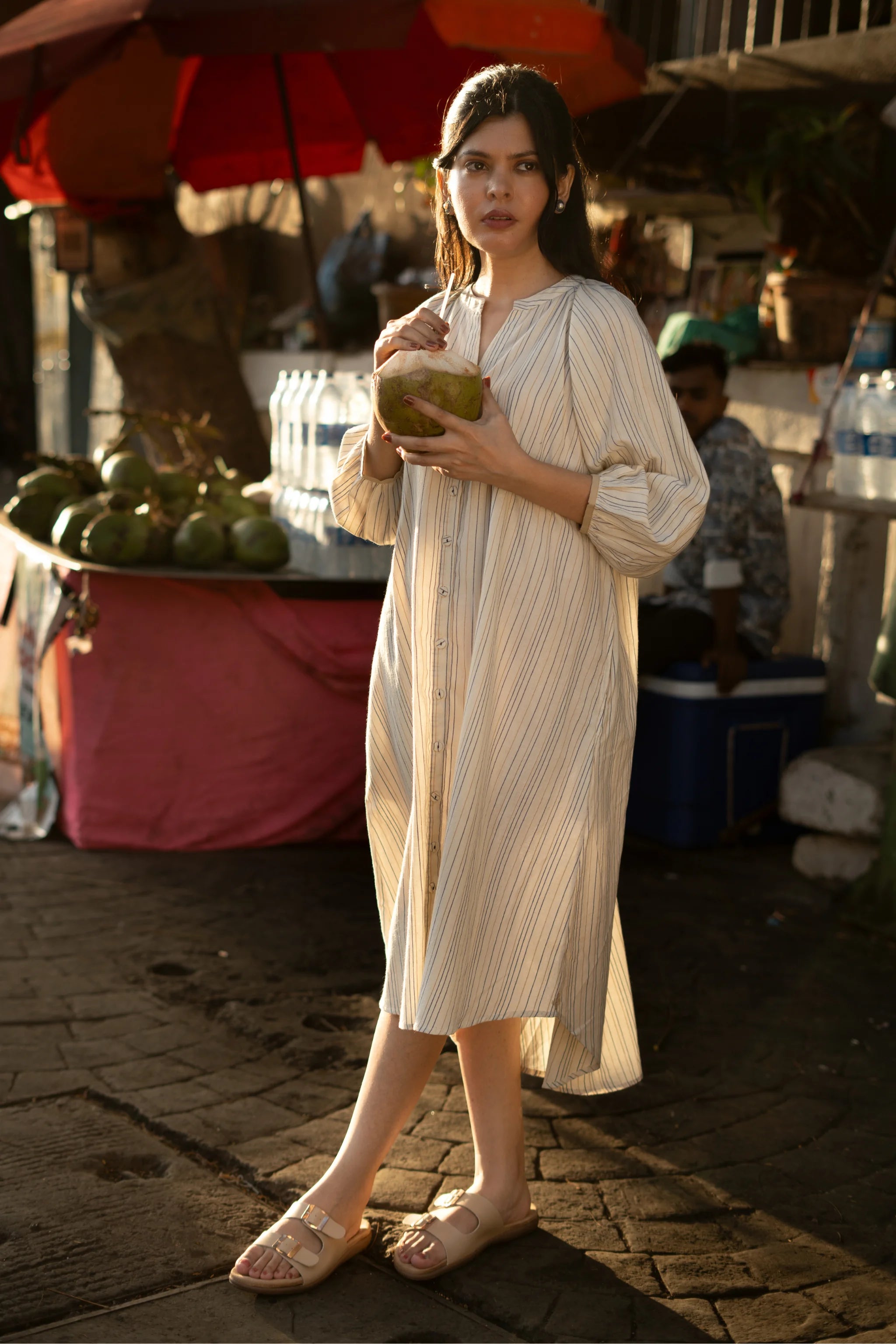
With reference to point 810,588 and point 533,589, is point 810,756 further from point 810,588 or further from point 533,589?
point 533,589

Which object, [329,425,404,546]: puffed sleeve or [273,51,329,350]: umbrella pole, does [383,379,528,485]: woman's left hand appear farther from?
[273,51,329,350]: umbrella pole

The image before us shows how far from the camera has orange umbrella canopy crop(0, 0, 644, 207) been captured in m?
5.92

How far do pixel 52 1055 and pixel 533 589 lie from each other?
1741mm

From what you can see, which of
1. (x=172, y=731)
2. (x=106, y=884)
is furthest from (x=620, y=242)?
(x=106, y=884)

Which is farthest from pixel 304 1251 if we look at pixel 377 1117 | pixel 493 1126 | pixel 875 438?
pixel 875 438

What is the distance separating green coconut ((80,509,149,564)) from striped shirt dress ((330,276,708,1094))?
2472mm

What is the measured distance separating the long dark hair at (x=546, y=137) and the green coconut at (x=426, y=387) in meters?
0.29

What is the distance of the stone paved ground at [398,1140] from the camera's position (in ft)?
7.49

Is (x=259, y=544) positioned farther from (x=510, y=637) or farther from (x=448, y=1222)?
(x=448, y=1222)

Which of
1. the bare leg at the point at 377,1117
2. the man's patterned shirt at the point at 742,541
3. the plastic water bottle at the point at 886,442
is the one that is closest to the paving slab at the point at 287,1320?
the bare leg at the point at 377,1117

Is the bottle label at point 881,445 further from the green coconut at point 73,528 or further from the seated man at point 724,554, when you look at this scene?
the green coconut at point 73,528

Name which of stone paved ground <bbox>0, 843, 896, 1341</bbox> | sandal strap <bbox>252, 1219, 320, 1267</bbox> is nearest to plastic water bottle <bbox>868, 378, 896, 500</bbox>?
stone paved ground <bbox>0, 843, 896, 1341</bbox>

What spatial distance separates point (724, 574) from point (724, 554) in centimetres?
12

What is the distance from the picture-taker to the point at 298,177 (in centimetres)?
630
